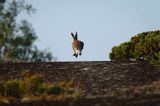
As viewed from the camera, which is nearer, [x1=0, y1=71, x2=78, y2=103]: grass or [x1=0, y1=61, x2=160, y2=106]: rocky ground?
[x1=0, y1=71, x2=78, y2=103]: grass

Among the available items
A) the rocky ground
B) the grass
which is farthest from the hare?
the grass

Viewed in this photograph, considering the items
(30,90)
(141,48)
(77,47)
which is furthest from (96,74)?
(77,47)

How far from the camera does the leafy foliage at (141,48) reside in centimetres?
1881

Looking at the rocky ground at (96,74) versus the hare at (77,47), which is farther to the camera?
the hare at (77,47)

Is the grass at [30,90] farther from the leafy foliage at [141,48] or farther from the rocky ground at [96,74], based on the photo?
the leafy foliage at [141,48]

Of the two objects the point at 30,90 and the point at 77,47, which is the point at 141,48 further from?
the point at 30,90

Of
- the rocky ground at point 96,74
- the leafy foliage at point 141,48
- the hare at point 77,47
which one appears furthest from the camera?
the hare at point 77,47

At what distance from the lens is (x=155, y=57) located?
18562 millimetres

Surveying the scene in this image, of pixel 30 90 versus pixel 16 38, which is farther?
pixel 16 38

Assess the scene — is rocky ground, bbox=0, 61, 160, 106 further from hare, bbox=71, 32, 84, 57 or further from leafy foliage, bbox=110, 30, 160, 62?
hare, bbox=71, 32, 84, 57

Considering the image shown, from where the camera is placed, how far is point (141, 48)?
19.5 meters

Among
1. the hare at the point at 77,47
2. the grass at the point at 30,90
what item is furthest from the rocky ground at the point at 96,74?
the hare at the point at 77,47

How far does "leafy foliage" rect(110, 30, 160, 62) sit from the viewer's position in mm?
18812

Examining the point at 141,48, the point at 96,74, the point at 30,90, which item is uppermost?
the point at 141,48
